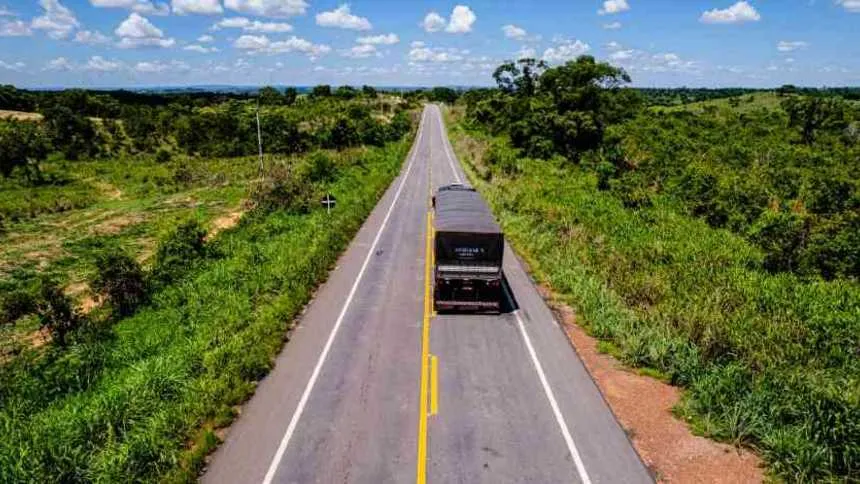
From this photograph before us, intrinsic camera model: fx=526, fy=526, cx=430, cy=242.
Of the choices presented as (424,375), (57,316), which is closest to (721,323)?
(424,375)

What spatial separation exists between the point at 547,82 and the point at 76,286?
54.3m

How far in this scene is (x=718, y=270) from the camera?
22.5m

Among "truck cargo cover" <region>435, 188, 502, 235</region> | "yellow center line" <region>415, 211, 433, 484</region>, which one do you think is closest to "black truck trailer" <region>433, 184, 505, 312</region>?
"truck cargo cover" <region>435, 188, 502, 235</region>

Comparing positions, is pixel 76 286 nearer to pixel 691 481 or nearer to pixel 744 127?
pixel 691 481

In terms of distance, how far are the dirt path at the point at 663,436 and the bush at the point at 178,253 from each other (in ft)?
62.6

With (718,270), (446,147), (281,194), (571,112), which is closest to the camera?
(718,270)

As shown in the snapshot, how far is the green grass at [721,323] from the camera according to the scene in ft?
37.9

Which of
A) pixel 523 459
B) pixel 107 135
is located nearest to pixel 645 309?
pixel 523 459

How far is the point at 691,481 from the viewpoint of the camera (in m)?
11.0

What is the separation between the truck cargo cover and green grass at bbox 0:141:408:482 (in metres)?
6.26

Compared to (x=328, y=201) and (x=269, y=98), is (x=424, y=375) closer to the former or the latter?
(x=328, y=201)

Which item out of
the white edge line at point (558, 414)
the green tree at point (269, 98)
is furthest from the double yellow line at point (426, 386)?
the green tree at point (269, 98)

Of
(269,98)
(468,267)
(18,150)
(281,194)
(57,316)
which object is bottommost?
(57,316)

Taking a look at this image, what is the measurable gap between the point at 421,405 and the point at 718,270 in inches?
613
